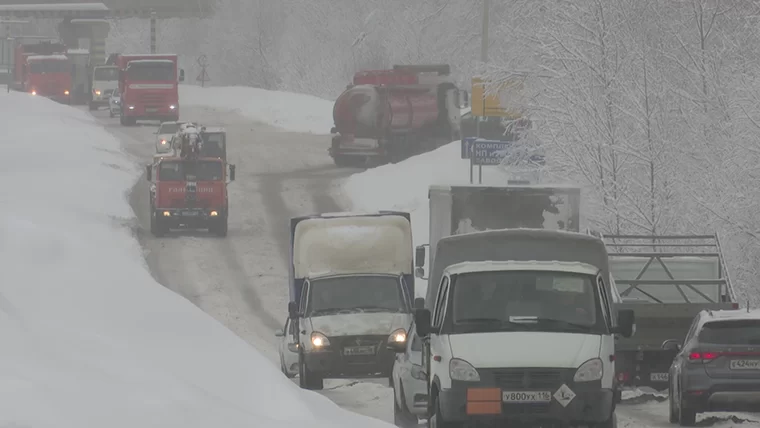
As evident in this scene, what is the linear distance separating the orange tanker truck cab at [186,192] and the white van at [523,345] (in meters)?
24.1

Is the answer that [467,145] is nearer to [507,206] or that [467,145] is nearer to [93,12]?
[507,206]

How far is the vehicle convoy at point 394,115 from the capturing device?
48.4 m

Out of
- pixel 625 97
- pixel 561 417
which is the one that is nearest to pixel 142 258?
pixel 625 97

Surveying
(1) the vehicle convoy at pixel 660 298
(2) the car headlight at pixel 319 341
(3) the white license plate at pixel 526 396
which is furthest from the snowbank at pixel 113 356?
(1) the vehicle convoy at pixel 660 298

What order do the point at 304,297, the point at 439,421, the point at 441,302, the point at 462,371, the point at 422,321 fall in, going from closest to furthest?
the point at 462,371
the point at 439,421
the point at 422,321
the point at 441,302
the point at 304,297

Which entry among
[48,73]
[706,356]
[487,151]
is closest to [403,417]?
[706,356]

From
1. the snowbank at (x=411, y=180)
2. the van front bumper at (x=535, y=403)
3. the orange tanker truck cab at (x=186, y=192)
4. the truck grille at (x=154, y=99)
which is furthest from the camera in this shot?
the truck grille at (x=154, y=99)

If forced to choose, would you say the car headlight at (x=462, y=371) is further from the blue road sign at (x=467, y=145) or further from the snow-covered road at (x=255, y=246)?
the blue road sign at (x=467, y=145)

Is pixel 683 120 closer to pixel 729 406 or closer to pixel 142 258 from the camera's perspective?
pixel 142 258

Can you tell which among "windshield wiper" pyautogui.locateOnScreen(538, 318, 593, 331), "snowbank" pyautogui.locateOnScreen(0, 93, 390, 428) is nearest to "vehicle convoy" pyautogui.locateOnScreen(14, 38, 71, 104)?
"snowbank" pyautogui.locateOnScreen(0, 93, 390, 428)

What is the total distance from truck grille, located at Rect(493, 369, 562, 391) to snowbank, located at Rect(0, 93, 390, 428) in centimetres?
138

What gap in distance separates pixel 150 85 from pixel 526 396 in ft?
172

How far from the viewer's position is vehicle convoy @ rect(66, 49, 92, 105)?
269 feet

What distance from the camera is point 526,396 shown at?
12.4m
